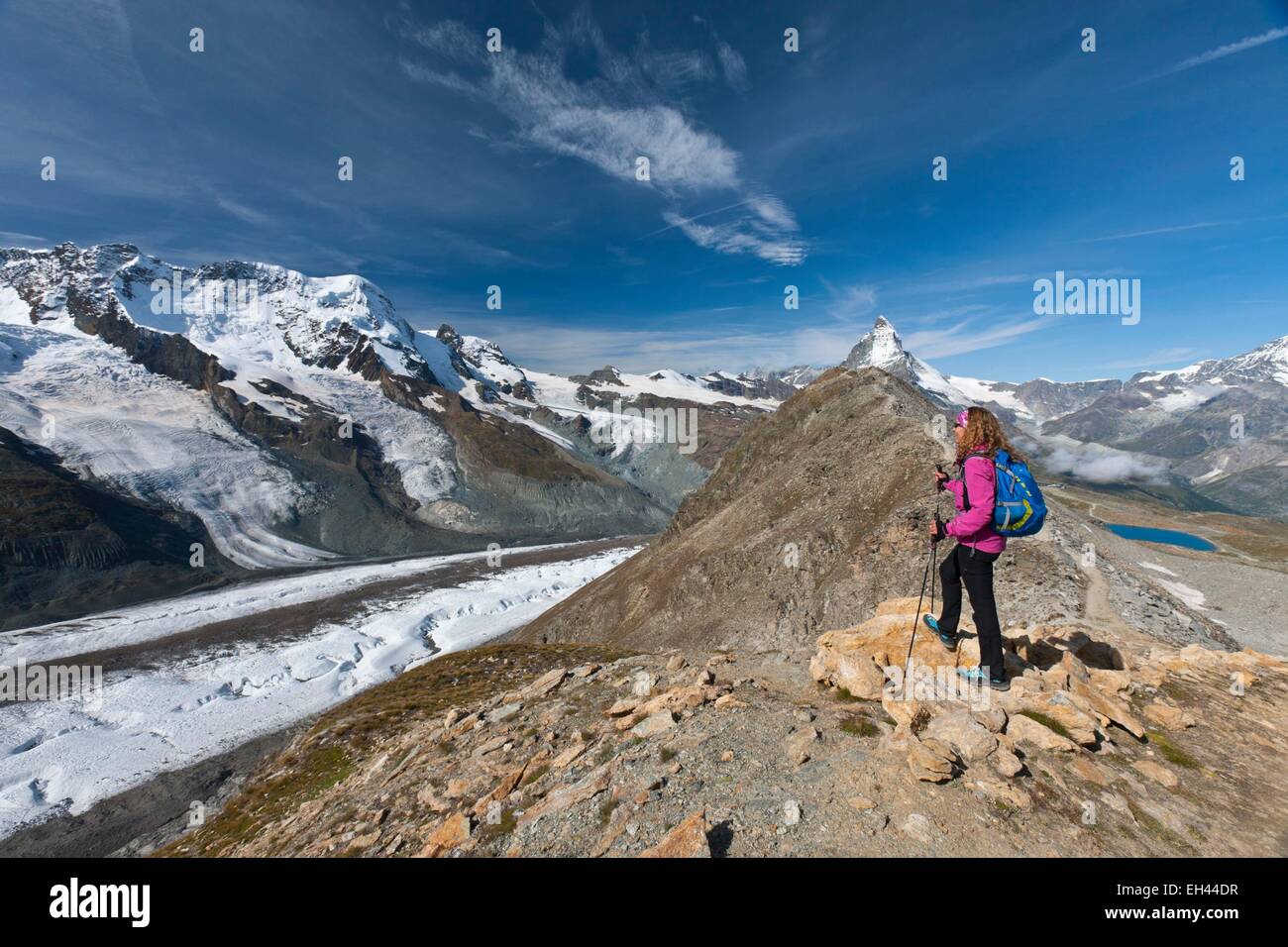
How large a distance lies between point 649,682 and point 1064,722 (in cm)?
815

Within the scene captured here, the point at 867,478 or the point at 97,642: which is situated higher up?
the point at 867,478

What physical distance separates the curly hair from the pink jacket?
0.49ft

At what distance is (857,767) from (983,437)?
545cm

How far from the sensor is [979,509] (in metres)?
7.94

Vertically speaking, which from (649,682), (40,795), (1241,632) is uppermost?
(649,682)

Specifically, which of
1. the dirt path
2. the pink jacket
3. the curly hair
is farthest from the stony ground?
the dirt path

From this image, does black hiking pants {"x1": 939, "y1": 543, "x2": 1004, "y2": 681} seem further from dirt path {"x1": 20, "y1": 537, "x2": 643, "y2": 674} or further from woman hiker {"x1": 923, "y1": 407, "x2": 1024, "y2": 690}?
dirt path {"x1": 20, "y1": 537, "x2": 643, "y2": 674}

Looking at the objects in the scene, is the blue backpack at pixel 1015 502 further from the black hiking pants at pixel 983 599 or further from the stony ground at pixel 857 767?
the stony ground at pixel 857 767

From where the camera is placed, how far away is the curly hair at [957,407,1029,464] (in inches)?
328

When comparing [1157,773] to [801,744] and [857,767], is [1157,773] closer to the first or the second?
[857,767]

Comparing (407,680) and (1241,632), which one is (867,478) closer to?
(407,680)
